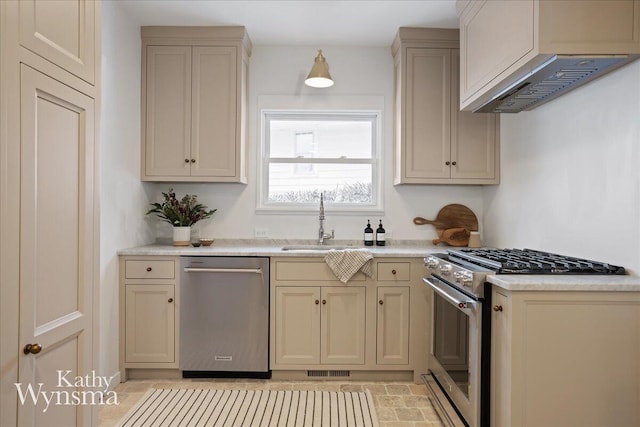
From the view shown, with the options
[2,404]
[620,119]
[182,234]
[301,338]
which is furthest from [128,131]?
[620,119]

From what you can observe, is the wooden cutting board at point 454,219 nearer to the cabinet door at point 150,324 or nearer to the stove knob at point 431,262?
the stove knob at point 431,262

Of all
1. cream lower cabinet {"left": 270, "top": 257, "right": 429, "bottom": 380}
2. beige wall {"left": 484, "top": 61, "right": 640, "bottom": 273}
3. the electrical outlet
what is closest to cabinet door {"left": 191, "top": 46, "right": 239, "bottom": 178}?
the electrical outlet

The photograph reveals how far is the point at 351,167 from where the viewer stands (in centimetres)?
Result: 359

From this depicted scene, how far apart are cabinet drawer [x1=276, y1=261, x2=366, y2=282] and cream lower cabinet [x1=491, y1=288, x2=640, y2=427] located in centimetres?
131

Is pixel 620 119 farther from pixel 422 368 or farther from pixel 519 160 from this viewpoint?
pixel 422 368

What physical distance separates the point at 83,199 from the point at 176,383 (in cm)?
193

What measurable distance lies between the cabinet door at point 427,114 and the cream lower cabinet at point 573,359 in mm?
1634

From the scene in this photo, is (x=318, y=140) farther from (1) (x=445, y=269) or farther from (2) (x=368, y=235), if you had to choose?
(1) (x=445, y=269)

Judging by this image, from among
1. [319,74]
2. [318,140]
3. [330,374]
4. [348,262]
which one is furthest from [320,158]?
[330,374]

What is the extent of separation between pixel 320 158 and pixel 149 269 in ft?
5.47

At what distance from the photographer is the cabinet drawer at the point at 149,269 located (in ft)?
9.35

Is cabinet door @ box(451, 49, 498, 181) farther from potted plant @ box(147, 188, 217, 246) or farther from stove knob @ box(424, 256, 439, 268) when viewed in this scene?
potted plant @ box(147, 188, 217, 246)

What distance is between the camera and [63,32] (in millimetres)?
1291

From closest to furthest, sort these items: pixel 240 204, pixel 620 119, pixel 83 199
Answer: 1. pixel 83 199
2. pixel 620 119
3. pixel 240 204
